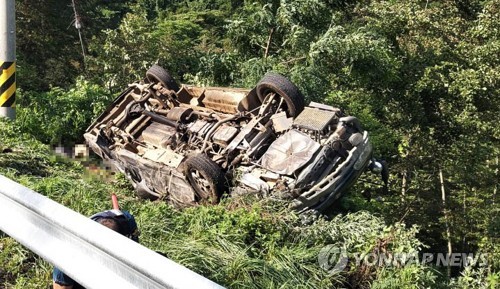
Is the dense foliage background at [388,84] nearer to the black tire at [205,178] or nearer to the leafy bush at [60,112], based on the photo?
the leafy bush at [60,112]

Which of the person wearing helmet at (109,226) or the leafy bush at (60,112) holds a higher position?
the person wearing helmet at (109,226)

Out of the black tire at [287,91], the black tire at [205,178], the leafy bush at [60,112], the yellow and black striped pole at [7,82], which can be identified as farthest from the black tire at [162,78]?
the black tire at [205,178]

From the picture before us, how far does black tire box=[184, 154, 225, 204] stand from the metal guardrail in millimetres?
3891

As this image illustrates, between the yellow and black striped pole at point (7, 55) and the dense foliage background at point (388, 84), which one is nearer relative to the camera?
the yellow and black striped pole at point (7, 55)

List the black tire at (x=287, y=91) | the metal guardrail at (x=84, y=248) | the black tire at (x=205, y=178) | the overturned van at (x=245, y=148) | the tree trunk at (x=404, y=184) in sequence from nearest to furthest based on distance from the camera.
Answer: the metal guardrail at (x=84, y=248)
the overturned van at (x=245, y=148)
the black tire at (x=205, y=178)
the black tire at (x=287, y=91)
the tree trunk at (x=404, y=184)

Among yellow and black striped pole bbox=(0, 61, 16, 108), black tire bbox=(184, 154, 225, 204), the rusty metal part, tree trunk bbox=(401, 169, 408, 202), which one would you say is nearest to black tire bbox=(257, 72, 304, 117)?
the rusty metal part

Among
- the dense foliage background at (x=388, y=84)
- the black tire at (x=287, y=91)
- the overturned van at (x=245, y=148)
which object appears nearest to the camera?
the overturned van at (x=245, y=148)

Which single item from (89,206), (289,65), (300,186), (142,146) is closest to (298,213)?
(300,186)

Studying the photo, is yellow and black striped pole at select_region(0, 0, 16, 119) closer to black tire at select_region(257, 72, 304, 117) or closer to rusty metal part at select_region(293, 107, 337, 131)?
black tire at select_region(257, 72, 304, 117)

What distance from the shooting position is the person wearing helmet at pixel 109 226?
241cm

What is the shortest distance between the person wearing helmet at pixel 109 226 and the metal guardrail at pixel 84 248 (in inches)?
9.2

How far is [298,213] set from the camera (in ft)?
18.7

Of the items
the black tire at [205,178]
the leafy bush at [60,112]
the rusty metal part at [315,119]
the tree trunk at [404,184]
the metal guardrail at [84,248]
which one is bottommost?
the tree trunk at [404,184]

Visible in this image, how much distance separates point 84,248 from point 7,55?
23.8 ft
